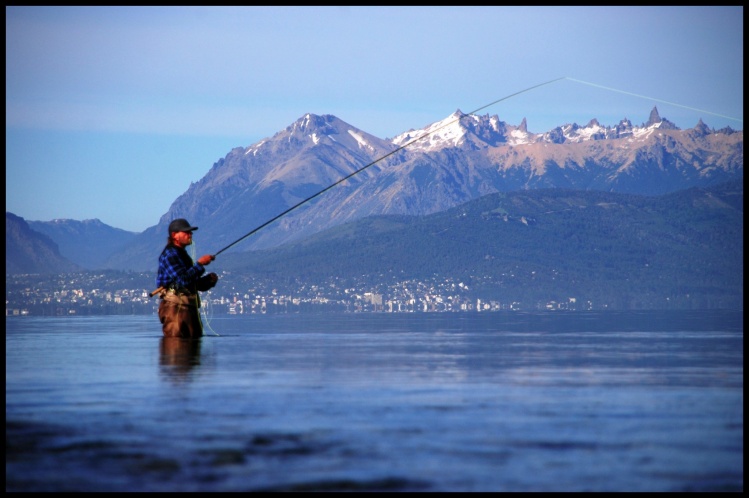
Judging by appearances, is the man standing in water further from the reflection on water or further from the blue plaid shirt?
the reflection on water

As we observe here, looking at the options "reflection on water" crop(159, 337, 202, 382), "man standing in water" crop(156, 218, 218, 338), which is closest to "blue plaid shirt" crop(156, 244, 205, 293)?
"man standing in water" crop(156, 218, 218, 338)

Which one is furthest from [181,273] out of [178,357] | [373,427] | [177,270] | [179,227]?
[373,427]

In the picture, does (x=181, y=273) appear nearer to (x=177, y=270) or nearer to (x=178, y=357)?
(x=177, y=270)

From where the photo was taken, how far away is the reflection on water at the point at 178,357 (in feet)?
66.3

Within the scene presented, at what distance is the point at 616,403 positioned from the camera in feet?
50.3

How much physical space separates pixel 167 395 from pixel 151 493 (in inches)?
A: 279

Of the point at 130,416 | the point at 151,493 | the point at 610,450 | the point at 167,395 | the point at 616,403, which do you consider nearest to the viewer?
the point at 151,493

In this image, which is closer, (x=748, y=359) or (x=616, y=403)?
(x=616, y=403)

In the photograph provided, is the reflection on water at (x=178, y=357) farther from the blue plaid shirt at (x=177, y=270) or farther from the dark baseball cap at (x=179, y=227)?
the dark baseball cap at (x=179, y=227)

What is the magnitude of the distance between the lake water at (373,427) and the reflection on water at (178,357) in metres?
0.10

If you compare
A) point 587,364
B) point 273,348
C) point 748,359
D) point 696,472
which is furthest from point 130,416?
point 273,348

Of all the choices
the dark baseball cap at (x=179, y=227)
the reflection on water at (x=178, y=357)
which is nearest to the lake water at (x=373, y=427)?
the reflection on water at (x=178, y=357)

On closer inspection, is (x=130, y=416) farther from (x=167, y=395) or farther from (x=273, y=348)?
(x=273, y=348)

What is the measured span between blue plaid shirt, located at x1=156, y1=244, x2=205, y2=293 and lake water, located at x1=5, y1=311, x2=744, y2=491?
3.26 meters
